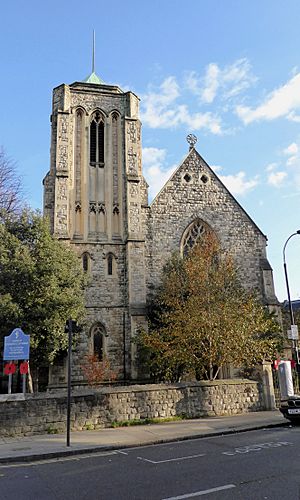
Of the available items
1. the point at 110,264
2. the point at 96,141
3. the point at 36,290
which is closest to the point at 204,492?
the point at 36,290

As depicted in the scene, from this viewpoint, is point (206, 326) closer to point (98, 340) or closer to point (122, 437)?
point (122, 437)

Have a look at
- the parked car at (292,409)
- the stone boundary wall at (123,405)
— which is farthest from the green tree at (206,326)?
the parked car at (292,409)

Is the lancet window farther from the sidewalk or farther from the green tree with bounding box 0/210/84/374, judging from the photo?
the sidewalk

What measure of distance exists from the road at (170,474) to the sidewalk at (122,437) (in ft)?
1.39

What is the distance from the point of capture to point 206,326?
16.0 m

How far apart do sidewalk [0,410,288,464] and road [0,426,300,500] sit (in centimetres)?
42

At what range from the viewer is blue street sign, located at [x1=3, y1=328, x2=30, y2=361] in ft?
41.5

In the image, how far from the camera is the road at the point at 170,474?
5941 mm

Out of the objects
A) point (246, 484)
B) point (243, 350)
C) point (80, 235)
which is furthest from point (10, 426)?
point (80, 235)

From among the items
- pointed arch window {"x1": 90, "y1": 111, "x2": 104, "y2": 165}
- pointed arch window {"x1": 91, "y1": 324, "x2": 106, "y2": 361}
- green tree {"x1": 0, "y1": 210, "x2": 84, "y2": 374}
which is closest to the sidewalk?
green tree {"x1": 0, "y1": 210, "x2": 84, "y2": 374}

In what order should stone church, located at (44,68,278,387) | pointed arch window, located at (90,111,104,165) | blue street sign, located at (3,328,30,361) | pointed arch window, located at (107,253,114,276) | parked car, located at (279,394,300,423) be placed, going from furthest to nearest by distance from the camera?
pointed arch window, located at (90,111,104,165) < pointed arch window, located at (107,253,114,276) < stone church, located at (44,68,278,387) < blue street sign, located at (3,328,30,361) < parked car, located at (279,394,300,423)

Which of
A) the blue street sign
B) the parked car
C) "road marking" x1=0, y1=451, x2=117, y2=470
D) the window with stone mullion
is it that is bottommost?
"road marking" x1=0, y1=451, x2=117, y2=470

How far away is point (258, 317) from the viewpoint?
16.9 meters

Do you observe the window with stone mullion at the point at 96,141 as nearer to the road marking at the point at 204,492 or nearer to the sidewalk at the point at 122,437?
the sidewalk at the point at 122,437
